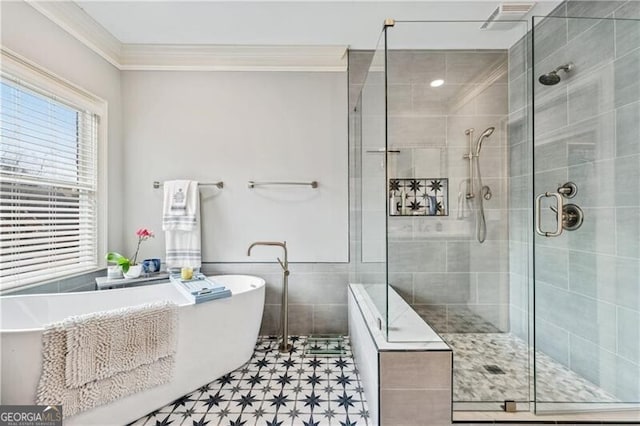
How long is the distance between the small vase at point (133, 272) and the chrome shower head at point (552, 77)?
127 inches

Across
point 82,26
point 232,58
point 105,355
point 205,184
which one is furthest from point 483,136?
point 82,26

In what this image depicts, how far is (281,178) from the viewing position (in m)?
2.62

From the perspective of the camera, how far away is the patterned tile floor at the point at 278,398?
5.16 feet

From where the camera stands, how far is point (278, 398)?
1.76 metres

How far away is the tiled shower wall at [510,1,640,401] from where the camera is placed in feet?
5.14

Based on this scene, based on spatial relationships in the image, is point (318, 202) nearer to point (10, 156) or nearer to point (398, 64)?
point (398, 64)

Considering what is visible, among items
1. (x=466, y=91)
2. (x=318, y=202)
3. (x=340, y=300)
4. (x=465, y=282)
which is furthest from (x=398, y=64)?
(x=340, y=300)

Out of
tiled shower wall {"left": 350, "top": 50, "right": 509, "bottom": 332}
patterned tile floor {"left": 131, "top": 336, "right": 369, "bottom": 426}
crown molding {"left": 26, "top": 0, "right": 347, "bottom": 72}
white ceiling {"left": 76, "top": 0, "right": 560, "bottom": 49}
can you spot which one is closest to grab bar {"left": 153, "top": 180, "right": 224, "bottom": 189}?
crown molding {"left": 26, "top": 0, "right": 347, "bottom": 72}

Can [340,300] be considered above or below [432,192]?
below

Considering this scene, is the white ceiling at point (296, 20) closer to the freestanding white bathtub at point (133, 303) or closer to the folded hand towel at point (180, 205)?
the folded hand towel at point (180, 205)

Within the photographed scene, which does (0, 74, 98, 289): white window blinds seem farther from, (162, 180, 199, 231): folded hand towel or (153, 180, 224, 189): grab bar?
(162, 180, 199, 231): folded hand towel

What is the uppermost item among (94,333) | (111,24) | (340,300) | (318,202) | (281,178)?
(111,24)

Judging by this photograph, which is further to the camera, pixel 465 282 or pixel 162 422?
pixel 465 282

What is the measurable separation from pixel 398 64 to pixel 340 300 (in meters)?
1.94
